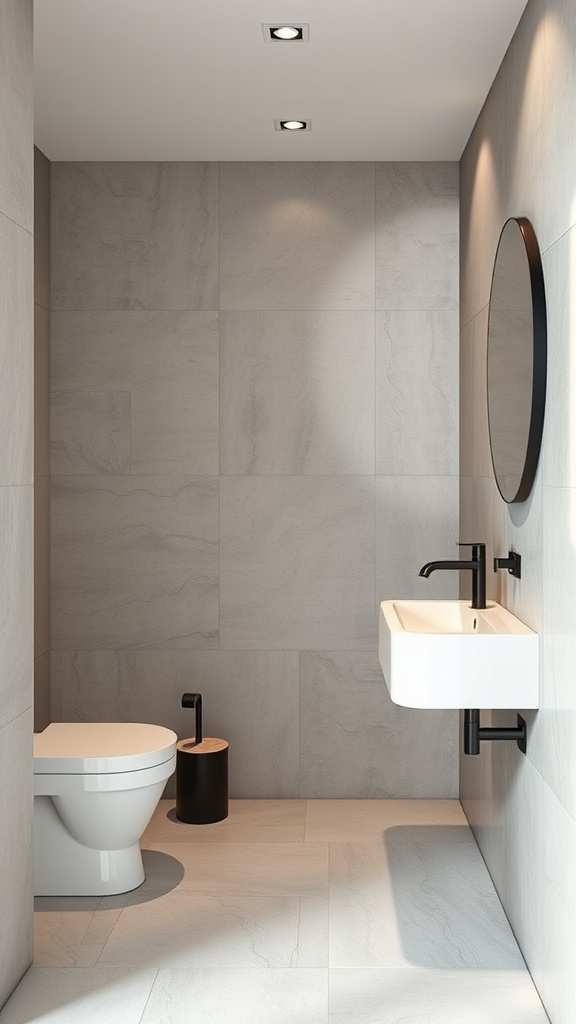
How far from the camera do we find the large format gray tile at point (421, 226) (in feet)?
13.3

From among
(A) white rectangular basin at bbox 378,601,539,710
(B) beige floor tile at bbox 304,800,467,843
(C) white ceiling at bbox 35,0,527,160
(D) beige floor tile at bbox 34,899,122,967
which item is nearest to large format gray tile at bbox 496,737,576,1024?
(A) white rectangular basin at bbox 378,601,539,710

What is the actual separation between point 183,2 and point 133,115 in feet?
2.89

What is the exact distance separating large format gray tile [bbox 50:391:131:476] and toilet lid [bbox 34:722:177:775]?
1.11m

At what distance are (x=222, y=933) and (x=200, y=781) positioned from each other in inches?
37.4

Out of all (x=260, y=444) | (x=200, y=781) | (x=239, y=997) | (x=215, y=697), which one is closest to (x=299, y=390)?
(x=260, y=444)

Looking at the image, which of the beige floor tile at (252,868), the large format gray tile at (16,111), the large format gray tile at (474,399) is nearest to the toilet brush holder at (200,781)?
the beige floor tile at (252,868)

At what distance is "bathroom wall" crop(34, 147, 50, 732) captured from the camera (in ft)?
12.9

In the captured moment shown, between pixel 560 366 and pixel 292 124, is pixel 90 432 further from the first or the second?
pixel 560 366

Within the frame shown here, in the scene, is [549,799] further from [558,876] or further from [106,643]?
[106,643]

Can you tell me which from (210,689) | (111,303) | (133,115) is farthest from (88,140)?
Answer: (210,689)

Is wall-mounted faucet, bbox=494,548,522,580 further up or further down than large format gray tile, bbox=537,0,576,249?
further down

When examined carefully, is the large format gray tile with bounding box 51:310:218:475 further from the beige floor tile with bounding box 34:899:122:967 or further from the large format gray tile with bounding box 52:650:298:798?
the beige floor tile with bounding box 34:899:122:967

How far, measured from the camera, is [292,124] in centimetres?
365

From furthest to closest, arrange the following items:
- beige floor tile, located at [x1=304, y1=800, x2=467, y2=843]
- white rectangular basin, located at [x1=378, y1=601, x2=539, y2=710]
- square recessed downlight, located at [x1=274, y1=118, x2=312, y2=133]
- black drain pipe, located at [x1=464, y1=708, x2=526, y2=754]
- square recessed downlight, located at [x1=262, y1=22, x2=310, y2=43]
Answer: beige floor tile, located at [x1=304, y1=800, x2=467, y2=843] < square recessed downlight, located at [x1=274, y1=118, x2=312, y2=133] < square recessed downlight, located at [x1=262, y1=22, x2=310, y2=43] < black drain pipe, located at [x1=464, y1=708, x2=526, y2=754] < white rectangular basin, located at [x1=378, y1=601, x2=539, y2=710]
